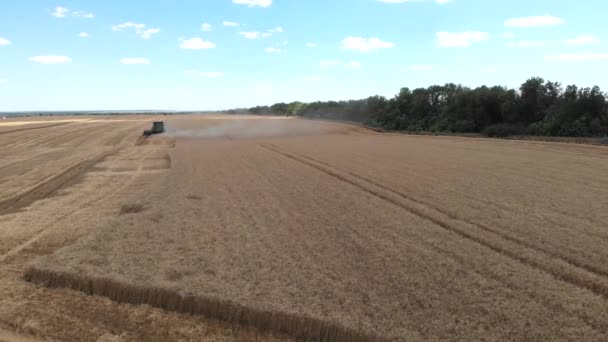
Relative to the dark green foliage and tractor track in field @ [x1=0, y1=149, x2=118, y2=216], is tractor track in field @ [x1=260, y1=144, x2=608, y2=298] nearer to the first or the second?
tractor track in field @ [x1=0, y1=149, x2=118, y2=216]

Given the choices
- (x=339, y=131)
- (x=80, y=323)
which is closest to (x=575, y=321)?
(x=80, y=323)

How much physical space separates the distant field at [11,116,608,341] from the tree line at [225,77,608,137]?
857 inches

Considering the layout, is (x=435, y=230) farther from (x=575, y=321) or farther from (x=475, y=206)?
(x=575, y=321)

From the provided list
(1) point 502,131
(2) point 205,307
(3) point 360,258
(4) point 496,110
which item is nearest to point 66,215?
(2) point 205,307

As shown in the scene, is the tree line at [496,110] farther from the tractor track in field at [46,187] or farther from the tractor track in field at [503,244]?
the tractor track in field at [46,187]

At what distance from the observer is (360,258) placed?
7.42m

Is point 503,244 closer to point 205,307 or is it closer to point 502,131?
point 205,307

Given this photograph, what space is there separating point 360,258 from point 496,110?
131ft

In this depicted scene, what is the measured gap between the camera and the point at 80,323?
227 inches

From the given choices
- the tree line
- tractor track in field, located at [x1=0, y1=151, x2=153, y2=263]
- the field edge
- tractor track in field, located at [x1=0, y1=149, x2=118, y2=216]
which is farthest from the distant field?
the tree line

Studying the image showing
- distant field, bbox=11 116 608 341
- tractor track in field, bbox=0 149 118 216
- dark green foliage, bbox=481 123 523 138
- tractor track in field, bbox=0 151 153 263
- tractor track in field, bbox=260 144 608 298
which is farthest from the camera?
dark green foliage, bbox=481 123 523 138

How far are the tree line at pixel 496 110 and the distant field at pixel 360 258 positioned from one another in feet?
71.5

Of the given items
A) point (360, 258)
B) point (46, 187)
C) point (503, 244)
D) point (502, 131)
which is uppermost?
point (502, 131)

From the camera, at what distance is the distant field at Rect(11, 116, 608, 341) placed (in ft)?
18.0
